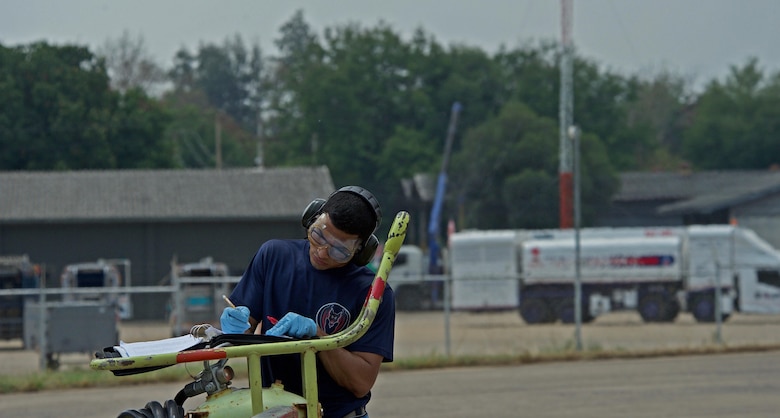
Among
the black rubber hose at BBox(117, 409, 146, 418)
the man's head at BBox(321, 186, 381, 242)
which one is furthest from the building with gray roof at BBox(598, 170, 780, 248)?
the black rubber hose at BBox(117, 409, 146, 418)

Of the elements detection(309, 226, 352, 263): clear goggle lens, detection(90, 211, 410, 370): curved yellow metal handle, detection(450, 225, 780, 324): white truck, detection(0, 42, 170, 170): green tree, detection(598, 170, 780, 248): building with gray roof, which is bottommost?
detection(450, 225, 780, 324): white truck

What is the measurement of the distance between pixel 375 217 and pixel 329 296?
0.33 m

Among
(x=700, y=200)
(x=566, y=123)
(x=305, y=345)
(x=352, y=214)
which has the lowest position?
(x=305, y=345)

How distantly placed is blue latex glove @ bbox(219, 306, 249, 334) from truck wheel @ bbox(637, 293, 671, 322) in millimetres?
28886

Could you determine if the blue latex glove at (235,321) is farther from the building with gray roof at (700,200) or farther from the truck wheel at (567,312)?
the building with gray roof at (700,200)

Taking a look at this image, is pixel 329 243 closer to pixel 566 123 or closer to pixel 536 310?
pixel 536 310

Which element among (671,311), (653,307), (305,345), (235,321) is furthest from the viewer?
(653,307)

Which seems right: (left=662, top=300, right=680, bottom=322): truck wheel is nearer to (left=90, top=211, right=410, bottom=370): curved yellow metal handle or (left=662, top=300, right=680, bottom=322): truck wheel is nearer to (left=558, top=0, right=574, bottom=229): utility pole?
(left=558, top=0, right=574, bottom=229): utility pole

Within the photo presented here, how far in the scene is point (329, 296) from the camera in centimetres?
436

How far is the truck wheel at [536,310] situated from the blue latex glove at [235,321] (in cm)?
2808

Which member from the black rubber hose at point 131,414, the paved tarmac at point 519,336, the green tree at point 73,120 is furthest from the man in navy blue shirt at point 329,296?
the green tree at point 73,120

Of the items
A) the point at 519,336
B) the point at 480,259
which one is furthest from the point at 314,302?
the point at 480,259

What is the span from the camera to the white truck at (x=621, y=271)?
32156 millimetres

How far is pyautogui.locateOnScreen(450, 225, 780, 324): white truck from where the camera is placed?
32.2 metres
